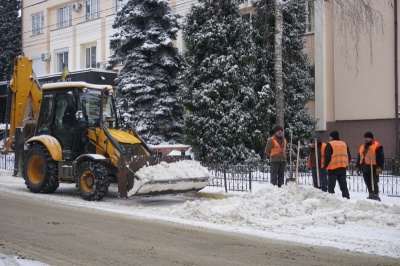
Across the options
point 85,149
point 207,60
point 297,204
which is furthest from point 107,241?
point 207,60

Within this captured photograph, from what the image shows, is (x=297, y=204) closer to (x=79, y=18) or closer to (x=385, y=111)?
(x=385, y=111)

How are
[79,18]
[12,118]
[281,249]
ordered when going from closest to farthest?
[281,249]
[12,118]
[79,18]

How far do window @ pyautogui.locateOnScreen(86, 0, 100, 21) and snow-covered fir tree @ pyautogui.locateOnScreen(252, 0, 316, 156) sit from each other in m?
16.4

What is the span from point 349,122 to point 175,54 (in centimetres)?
847

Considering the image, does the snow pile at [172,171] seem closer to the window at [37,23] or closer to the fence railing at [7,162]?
the fence railing at [7,162]

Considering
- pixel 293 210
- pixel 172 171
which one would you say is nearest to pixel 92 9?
pixel 172 171

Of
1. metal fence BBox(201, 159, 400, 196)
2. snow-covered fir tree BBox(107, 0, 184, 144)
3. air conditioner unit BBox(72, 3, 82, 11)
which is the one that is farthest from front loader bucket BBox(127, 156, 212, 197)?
air conditioner unit BBox(72, 3, 82, 11)

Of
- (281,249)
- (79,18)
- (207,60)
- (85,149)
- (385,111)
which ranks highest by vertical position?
(79,18)

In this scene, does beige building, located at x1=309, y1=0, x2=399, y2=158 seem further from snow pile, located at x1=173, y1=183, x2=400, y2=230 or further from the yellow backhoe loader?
the yellow backhoe loader

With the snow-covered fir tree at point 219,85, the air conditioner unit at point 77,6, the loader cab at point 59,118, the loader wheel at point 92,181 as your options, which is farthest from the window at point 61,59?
the loader wheel at point 92,181

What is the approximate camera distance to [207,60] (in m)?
21.0

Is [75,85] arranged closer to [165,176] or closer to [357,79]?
[165,176]

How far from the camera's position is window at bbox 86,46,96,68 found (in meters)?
36.6

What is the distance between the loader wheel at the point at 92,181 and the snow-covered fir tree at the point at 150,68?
10.3 m
